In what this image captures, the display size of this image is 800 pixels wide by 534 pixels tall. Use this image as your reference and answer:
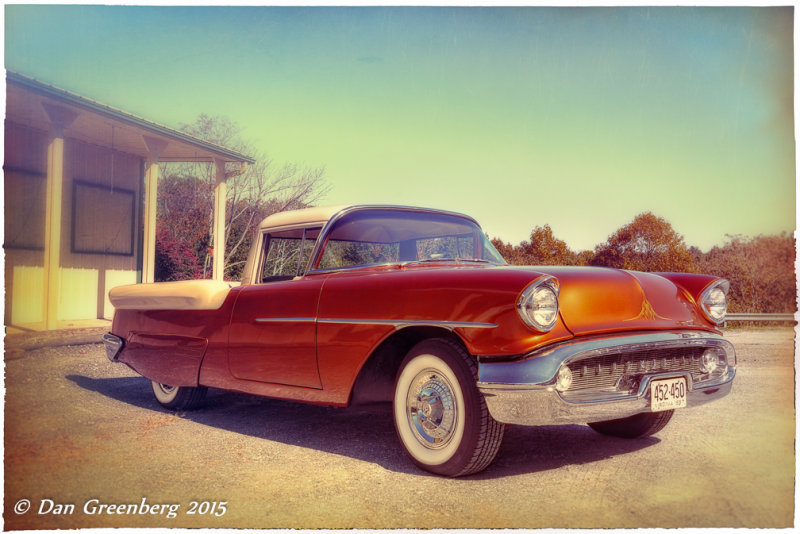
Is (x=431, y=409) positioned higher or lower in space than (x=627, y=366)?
lower

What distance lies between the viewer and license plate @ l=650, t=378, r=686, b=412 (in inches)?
110

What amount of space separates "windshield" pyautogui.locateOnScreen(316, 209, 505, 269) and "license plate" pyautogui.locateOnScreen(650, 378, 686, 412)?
1.32 metres

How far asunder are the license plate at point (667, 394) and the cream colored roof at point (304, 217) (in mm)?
1931

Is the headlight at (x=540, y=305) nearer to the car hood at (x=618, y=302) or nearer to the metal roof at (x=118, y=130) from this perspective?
the car hood at (x=618, y=302)

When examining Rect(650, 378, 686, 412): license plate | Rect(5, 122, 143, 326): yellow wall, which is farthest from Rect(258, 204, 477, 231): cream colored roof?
Rect(5, 122, 143, 326): yellow wall

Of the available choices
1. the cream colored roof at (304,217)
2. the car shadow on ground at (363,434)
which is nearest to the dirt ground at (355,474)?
the car shadow on ground at (363,434)

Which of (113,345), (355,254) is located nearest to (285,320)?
(355,254)

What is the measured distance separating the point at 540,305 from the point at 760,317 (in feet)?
4.62

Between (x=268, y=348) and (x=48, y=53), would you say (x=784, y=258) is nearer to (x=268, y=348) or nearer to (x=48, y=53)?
(x=268, y=348)

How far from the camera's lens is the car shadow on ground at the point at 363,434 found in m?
3.16

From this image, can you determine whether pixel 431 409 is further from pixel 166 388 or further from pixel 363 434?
pixel 166 388

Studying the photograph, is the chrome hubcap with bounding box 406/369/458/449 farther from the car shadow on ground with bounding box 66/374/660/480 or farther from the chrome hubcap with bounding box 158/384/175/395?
the chrome hubcap with bounding box 158/384/175/395

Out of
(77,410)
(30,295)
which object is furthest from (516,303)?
(30,295)

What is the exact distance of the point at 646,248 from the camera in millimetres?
4465
